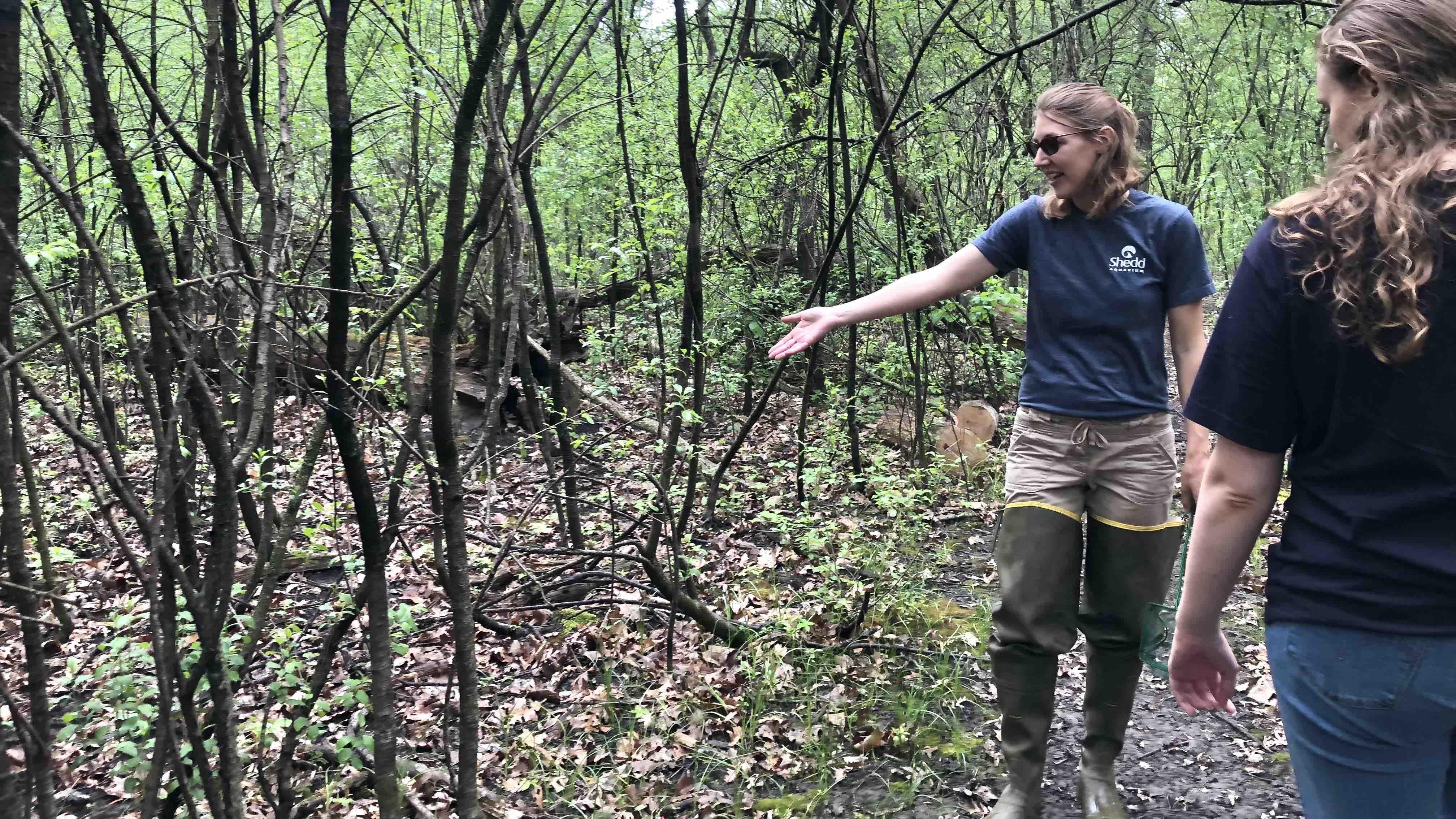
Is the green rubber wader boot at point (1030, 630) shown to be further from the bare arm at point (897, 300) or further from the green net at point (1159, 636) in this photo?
the bare arm at point (897, 300)

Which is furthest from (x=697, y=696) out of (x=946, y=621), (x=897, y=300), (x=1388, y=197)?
(x=1388, y=197)

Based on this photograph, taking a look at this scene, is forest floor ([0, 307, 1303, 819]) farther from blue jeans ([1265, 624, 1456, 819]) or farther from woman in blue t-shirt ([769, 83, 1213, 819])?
blue jeans ([1265, 624, 1456, 819])

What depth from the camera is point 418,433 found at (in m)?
3.34

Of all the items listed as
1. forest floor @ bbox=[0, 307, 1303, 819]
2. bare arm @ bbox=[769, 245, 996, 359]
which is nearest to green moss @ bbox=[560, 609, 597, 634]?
forest floor @ bbox=[0, 307, 1303, 819]

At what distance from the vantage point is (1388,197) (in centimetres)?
120

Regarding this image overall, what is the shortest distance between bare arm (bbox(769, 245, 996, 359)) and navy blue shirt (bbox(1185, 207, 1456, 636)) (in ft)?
4.08

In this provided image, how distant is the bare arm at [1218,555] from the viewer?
140 cm

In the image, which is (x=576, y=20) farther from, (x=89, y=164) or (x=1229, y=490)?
(x=1229, y=490)

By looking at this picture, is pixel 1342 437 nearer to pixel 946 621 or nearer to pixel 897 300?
pixel 897 300

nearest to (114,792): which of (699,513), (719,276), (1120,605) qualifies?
(699,513)

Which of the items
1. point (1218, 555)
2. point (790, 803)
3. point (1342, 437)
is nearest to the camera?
point (1342, 437)

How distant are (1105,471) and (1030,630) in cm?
52

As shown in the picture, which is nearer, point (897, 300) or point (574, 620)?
point (897, 300)

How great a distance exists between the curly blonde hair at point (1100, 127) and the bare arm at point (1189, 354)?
0.38 metres
